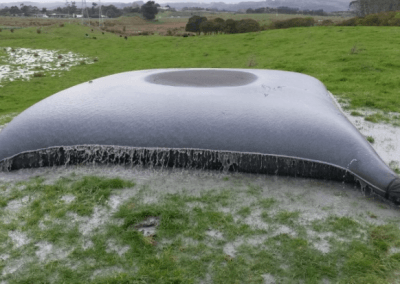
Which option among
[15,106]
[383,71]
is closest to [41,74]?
[15,106]

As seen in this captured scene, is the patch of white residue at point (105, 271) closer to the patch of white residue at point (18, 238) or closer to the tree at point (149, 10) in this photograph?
the patch of white residue at point (18, 238)

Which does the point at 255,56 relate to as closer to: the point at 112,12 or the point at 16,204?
the point at 16,204

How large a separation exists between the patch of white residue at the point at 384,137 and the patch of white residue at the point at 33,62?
1331 centimetres

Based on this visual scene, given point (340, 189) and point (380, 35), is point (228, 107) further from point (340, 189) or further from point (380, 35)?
point (380, 35)

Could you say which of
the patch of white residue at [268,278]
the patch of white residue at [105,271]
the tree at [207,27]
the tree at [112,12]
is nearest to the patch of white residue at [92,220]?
the patch of white residue at [105,271]

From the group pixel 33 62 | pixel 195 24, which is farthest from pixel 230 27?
pixel 33 62

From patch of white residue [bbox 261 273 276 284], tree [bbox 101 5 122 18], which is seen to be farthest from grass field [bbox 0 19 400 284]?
tree [bbox 101 5 122 18]

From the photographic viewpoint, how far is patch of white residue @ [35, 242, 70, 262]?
2.85 meters

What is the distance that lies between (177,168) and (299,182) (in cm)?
181

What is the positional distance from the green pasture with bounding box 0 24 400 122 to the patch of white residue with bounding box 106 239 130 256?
708 centimetres

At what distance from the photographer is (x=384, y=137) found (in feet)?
18.5

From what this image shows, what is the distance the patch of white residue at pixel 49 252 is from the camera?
2852mm

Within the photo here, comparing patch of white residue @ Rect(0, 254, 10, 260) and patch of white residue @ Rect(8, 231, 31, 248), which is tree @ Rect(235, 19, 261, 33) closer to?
patch of white residue @ Rect(8, 231, 31, 248)

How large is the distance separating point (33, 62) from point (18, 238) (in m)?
15.7
